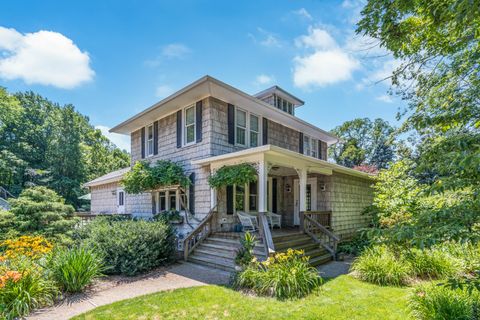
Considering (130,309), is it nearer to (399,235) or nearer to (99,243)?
(99,243)

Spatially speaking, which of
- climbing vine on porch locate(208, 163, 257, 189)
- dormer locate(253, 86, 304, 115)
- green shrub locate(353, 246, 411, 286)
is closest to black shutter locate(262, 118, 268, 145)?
dormer locate(253, 86, 304, 115)

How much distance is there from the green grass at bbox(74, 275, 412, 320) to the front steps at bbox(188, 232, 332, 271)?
1.93 m

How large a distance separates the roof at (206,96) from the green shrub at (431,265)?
714 cm

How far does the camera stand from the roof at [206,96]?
31.0 ft

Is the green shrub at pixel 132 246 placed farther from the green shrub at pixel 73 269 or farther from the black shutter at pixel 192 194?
the black shutter at pixel 192 194

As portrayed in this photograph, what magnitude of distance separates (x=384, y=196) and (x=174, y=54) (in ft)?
32.3

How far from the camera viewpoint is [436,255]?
722cm

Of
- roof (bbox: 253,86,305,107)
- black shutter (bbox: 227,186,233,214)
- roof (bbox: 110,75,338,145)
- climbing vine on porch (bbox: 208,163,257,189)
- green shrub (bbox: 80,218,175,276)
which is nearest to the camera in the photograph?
green shrub (bbox: 80,218,175,276)

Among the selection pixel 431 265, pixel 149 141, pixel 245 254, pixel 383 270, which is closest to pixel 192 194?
pixel 245 254

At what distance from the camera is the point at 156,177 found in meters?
11.2

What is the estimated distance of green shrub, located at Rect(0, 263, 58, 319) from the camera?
483cm

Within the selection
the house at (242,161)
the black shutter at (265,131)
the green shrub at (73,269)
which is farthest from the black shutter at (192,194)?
the green shrub at (73,269)

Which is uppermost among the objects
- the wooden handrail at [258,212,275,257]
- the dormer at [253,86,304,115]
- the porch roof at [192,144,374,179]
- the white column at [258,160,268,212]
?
the dormer at [253,86,304,115]

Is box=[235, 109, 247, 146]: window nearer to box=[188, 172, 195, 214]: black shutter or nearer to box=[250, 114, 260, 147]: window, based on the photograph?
box=[250, 114, 260, 147]: window
